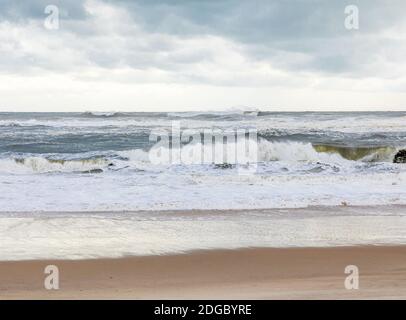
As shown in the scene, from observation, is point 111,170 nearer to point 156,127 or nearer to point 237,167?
point 237,167

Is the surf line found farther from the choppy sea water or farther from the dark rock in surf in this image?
the dark rock in surf

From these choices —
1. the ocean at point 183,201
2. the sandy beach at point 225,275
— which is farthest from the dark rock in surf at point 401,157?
the sandy beach at point 225,275

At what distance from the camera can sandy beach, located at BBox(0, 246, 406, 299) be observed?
471 centimetres

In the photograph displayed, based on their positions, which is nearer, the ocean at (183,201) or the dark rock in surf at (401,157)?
the ocean at (183,201)

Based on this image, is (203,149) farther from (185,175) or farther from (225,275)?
(225,275)

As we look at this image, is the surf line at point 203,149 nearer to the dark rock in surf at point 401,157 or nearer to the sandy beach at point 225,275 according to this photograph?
the dark rock in surf at point 401,157

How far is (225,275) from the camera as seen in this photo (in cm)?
545

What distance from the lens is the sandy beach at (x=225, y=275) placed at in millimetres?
4715

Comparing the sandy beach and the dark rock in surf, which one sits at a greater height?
the dark rock in surf

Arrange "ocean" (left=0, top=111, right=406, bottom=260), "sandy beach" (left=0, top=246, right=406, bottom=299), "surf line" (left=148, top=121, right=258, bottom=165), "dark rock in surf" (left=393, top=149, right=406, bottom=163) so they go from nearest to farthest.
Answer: "sandy beach" (left=0, top=246, right=406, bottom=299)
"ocean" (left=0, top=111, right=406, bottom=260)
"surf line" (left=148, top=121, right=258, bottom=165)
"dark rock in surf" (left=393, top=149, right=406, bottom=163)

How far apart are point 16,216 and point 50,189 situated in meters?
2.73
